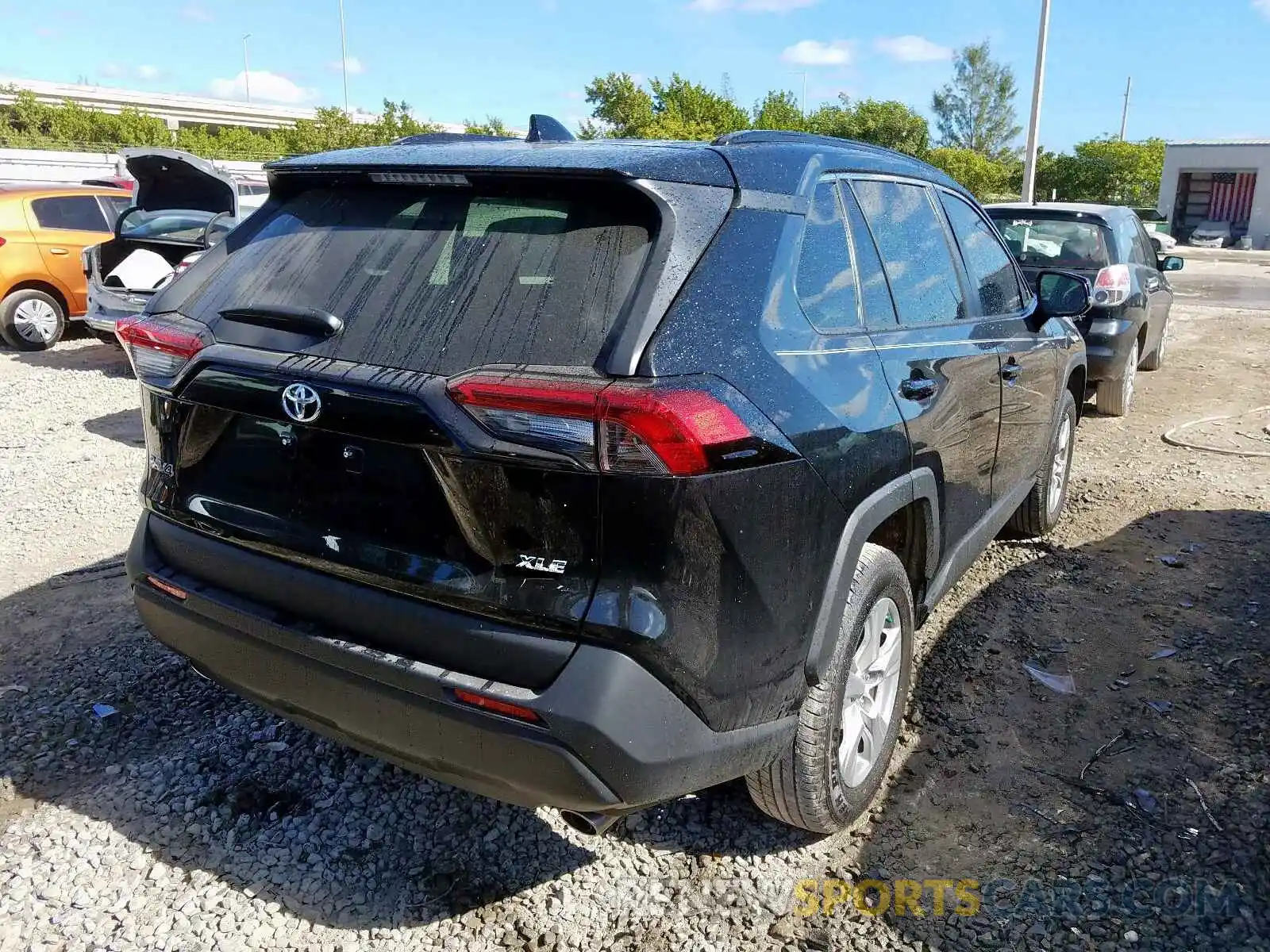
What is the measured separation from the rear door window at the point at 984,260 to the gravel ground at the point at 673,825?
4.45ft

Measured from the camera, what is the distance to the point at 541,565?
75.4 inches

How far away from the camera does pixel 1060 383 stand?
4.53 meters

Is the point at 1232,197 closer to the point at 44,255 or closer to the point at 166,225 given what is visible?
the point at 166,225

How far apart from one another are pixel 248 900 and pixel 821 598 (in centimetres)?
165

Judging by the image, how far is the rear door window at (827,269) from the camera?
7.76 ft

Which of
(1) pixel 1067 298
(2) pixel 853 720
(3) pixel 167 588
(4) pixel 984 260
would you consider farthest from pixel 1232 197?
(3) pixel 167 588

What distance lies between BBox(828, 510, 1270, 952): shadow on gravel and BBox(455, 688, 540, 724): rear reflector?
1109 millimetres

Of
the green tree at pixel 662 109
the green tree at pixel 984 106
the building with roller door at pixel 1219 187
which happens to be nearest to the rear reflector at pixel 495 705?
the green tree at pixel 662 109

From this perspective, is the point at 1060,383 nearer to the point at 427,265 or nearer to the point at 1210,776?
the point at 1210,776

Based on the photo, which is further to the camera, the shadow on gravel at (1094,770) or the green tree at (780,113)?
the green tree at (780,113)

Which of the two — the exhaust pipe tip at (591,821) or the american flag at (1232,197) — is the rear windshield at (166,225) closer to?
the exhaust pipe tip at (591,821)

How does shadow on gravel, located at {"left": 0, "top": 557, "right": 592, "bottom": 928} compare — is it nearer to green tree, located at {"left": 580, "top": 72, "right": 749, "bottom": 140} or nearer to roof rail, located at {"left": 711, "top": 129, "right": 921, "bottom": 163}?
roof rail, located at {"left": 711, "top": 129, "right": 921, "bottom": 163}

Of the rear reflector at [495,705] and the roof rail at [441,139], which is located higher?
the roof rail at [441,139]

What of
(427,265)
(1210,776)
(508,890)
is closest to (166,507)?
(427,265)
